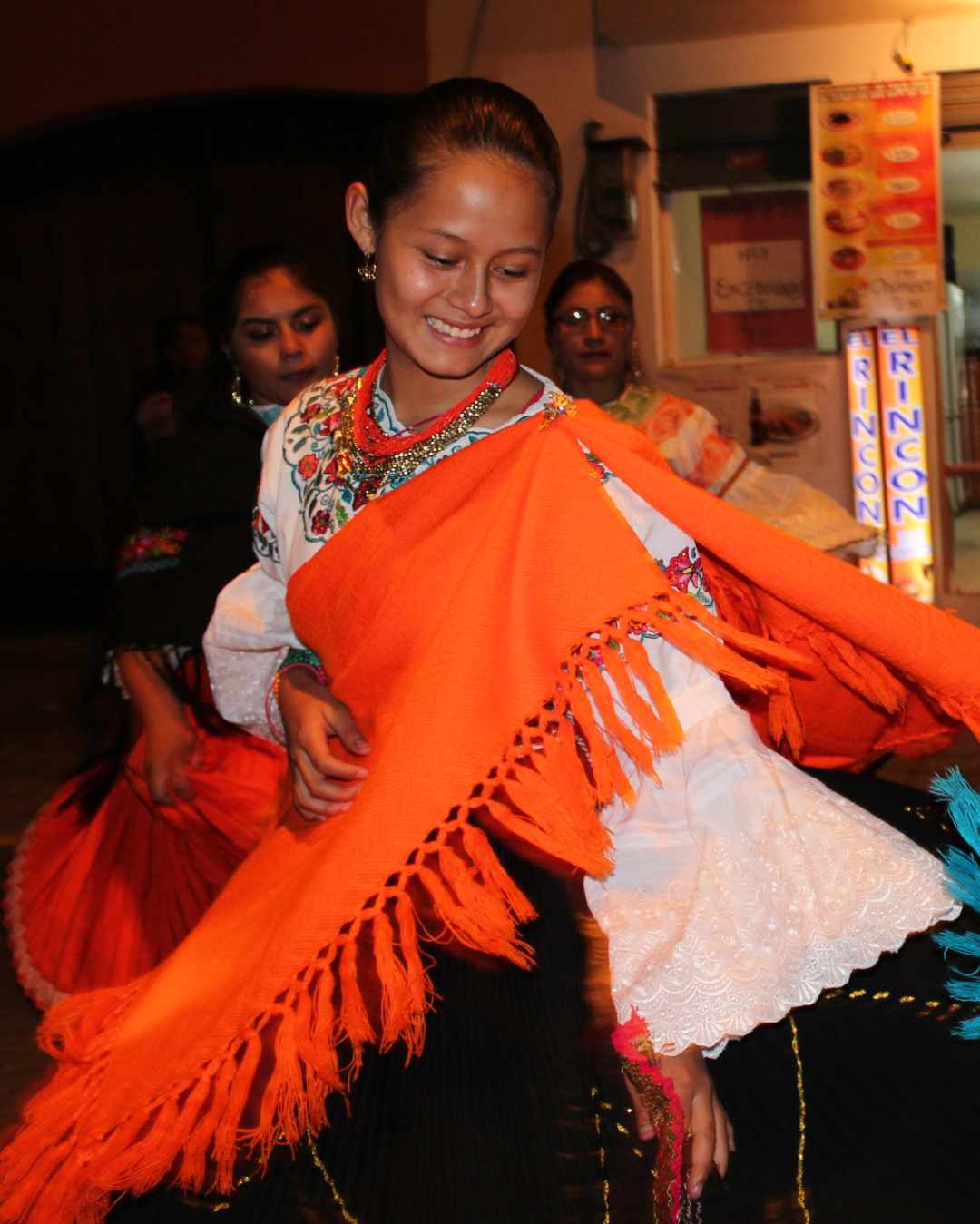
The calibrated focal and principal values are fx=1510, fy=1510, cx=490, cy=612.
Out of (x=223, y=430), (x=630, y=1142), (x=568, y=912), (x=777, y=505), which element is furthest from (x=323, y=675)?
(x=777, y=505)

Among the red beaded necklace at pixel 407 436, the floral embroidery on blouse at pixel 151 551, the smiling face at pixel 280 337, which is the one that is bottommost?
the floral embroidery on blouse at pixel 151 551

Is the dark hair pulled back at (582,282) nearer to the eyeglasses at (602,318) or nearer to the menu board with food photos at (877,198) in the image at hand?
the eyeglasses at (602,318)

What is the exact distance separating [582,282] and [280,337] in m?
1.74

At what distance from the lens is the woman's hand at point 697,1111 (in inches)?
59.8

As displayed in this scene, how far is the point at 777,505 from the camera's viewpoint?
4.48m

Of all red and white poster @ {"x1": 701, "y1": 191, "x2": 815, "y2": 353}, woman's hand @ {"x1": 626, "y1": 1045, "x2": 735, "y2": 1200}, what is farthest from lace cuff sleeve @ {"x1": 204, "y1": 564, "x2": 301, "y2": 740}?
red and white poster @ {"x1": 701, "y1": 191, "x2": 815, "y2": 353}

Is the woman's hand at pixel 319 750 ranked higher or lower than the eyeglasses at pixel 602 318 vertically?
lower

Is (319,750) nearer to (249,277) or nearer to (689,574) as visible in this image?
(689,574)

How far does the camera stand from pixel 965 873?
60.9 inches

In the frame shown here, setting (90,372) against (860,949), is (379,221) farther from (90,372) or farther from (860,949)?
(90,372)

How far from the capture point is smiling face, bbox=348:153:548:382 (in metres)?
1.78

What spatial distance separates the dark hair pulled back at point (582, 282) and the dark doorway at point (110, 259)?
11.1 feet

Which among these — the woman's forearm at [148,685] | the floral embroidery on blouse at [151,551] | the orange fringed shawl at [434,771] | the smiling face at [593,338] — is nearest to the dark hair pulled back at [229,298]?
the floral embroidery on blouse at [151,551]

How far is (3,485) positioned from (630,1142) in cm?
811
